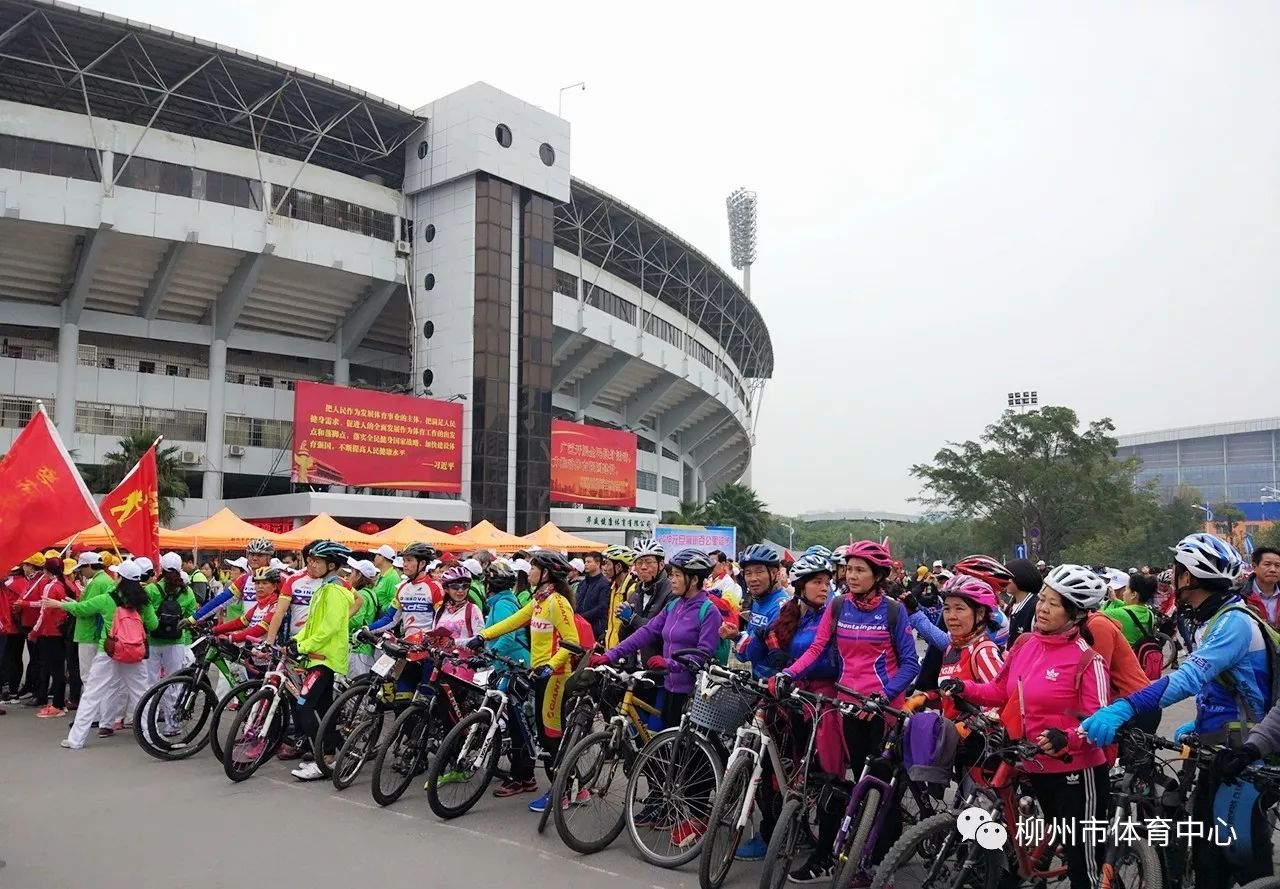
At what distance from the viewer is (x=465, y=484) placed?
35.1m

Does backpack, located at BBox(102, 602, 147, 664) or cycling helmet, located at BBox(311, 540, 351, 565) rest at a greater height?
cycling helmet, located at BBox(311, 540, 351, 565)

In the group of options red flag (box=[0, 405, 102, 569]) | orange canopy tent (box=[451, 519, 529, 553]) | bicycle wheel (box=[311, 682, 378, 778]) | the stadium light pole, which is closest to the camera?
bicycle wheel (box=[311, 682, 378, 778])

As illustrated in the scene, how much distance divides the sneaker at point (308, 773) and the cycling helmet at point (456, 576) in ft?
5.44

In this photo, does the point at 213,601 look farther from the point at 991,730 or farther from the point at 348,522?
the point at 348,522

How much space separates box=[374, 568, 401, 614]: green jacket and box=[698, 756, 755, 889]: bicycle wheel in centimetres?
617

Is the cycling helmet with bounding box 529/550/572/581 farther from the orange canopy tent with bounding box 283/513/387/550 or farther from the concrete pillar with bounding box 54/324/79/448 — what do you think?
the concrete pillar with bounding box 54/324/79/448

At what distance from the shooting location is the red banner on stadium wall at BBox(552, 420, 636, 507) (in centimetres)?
3912

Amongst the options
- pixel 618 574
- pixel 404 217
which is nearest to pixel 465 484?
pixel 404 217

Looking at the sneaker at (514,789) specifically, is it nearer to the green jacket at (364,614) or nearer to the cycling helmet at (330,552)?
the cycling helmet at (330,552)

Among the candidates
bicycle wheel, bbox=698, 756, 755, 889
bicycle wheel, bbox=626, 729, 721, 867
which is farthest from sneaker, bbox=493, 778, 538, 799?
bicycle wheel, bbox=698, 756, 755, 889

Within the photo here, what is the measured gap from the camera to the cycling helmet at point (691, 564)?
607 centimetres

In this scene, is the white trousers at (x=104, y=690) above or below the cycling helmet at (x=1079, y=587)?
below

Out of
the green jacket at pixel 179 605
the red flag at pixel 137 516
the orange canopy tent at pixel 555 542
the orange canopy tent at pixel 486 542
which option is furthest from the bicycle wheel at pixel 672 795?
the orange canopy tent at pixel 555 542

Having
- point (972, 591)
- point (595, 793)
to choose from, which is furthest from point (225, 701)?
point (972, 591)
